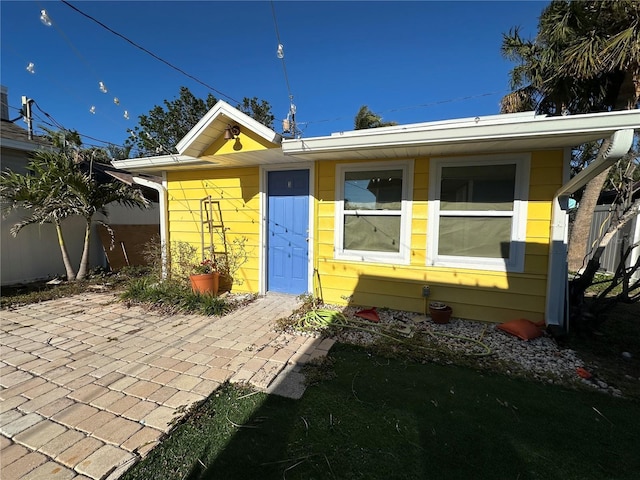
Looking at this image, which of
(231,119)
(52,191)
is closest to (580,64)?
(231,119)

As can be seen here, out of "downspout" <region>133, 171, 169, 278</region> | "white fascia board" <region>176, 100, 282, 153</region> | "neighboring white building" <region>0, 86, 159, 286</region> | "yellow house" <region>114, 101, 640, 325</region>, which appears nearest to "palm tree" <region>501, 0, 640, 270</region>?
"yellow house" <region>114, 101, 640, 325</region>

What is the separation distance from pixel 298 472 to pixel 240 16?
7.38m

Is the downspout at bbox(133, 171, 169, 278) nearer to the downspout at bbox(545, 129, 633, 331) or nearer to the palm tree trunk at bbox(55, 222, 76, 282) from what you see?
the palm tree trunk at bbox(55, 222, 76, 282)

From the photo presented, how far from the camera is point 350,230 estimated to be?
4457mm

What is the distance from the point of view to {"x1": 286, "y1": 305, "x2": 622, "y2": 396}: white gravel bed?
2.68 meters

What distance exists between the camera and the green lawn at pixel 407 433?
1631 millimetres

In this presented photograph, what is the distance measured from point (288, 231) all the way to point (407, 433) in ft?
11.8

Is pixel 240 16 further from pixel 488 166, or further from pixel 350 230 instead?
pixel 488 166

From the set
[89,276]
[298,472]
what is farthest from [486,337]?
[89,276]

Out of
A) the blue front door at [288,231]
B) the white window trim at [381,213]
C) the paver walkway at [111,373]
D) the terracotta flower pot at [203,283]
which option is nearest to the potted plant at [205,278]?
the terracotta flower pot at [203,283]

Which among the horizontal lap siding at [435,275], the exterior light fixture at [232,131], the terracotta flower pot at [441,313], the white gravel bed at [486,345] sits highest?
the exterior light fixture at [232,131]

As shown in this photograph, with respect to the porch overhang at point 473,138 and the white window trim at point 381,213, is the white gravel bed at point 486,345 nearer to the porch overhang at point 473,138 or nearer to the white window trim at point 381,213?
the white window trim at point 381,213

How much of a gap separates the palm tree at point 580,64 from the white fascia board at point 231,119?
683cm

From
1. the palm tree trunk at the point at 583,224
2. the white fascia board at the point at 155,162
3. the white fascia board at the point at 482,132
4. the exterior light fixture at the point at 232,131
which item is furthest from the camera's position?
the palm tree trunk at the point at 583,224
